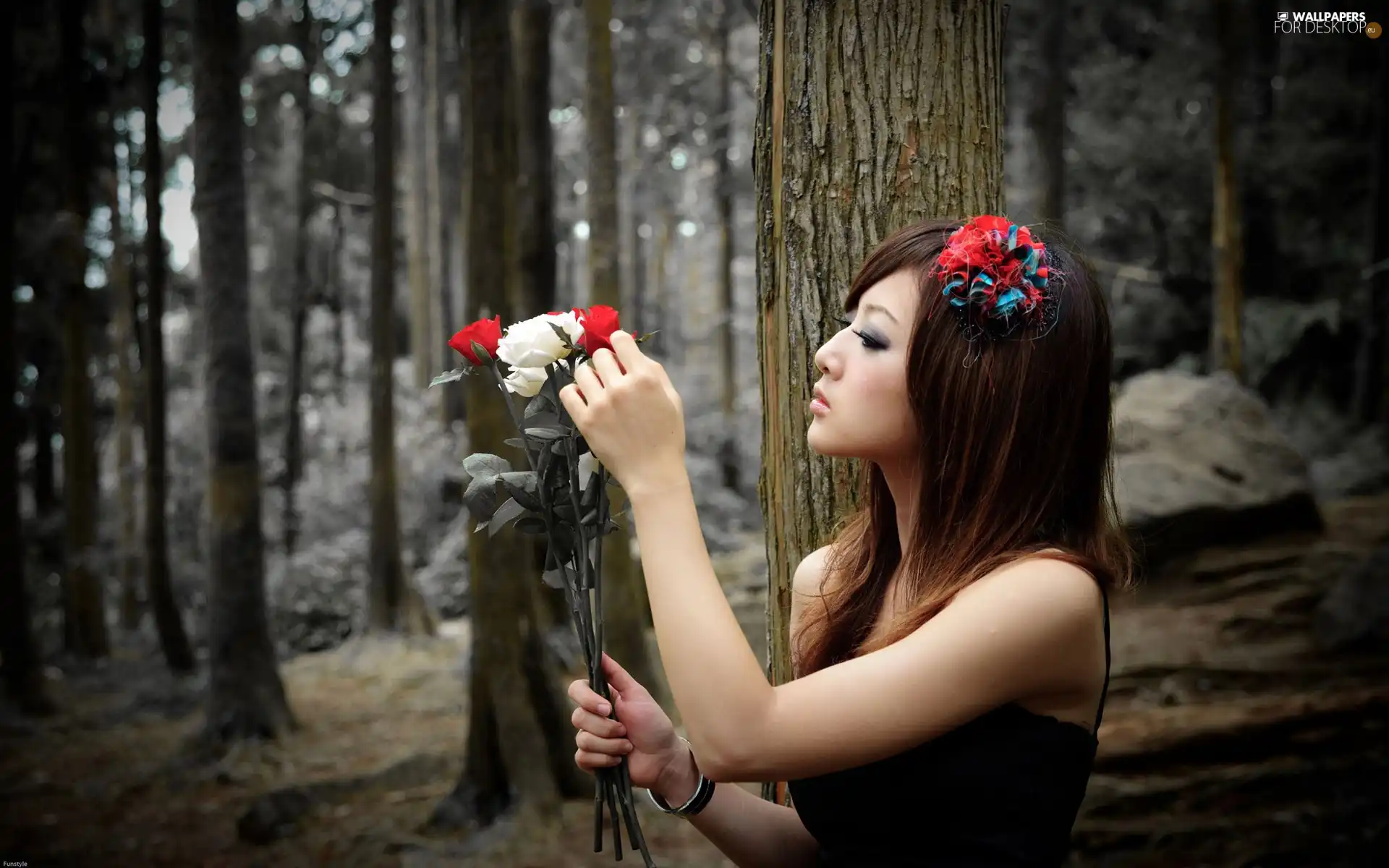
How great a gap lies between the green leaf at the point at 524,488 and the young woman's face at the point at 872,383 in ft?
1.59

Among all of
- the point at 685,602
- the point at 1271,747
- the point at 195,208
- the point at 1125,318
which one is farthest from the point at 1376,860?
the point at 1125,318

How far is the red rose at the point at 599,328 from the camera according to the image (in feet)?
5.07

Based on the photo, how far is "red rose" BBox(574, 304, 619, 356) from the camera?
1.55 meters

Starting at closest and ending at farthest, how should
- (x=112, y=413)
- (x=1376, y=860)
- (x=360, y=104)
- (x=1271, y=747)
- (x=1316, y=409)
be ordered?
1. (x=1376, y=860)
2. (x=1271, y=747)
3. (x=1316, y=409)
4. (x=112, y=413)
5. (x=360, y=104)

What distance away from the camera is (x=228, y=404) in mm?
7656

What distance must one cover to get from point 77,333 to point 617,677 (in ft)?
37.2

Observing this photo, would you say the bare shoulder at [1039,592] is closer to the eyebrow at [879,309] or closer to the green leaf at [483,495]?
the eyebrow at [879,309]

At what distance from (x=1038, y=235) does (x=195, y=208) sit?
7457 millimetres

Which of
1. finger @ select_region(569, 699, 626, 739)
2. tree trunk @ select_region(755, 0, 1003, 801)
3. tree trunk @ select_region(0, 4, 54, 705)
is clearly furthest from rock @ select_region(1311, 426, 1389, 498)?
tree trunk @ select_region(0, 4, 54, 705)

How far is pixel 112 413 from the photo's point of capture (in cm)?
1711

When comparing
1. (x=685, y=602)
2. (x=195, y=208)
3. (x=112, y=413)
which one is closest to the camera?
(x=685, y=602)

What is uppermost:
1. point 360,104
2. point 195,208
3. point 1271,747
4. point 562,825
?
point 360,104

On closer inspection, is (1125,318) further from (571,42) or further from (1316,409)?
(571,42)

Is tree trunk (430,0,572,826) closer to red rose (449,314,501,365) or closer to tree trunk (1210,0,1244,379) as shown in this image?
red rose (449,314,501,365)
